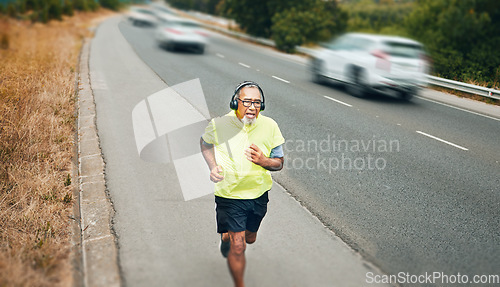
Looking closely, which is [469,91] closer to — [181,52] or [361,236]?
[361,236]

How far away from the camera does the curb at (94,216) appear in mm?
3137

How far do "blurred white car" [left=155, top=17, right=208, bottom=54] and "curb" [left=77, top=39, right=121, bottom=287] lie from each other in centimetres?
1204

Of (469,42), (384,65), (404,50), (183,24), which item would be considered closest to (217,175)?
(384,65)

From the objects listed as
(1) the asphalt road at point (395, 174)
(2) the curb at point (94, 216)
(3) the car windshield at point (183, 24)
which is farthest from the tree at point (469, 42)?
(2) the curb at point (94, 216)

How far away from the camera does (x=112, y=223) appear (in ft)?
13.0

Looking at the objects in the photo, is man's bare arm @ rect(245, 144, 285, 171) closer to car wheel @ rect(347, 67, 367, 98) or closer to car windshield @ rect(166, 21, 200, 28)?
car wheel @ rect(347, 67, 367, 98)

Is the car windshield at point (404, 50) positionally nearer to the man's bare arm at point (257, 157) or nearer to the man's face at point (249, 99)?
the man's face at point (249, 99)

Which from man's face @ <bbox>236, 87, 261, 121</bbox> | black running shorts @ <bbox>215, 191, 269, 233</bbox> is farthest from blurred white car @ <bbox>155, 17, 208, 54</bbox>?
black running shorts @ <bbox>215, 191, 269, 233</bbox>

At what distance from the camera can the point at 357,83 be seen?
11211 millimetres

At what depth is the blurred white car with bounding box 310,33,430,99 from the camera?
10.6 metres

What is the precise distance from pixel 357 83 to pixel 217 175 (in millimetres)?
9274

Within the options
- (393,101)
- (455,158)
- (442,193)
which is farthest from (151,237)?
(393,101)

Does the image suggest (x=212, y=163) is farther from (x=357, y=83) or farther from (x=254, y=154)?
(x=357, y=83)

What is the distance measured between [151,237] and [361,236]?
217 centimetres
